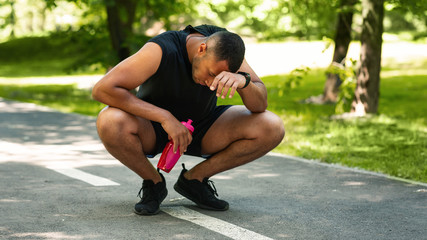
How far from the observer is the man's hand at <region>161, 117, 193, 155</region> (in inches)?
162

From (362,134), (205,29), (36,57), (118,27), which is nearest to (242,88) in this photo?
(205,29)

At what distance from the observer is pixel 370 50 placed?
34.4ft

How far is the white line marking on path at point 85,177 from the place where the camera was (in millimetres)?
Answer: 5684

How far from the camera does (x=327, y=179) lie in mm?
6012

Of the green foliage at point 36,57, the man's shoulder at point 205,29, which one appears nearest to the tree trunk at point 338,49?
the man's shoulder at point 205,29

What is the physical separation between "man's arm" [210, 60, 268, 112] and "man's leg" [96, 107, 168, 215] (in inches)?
23.2

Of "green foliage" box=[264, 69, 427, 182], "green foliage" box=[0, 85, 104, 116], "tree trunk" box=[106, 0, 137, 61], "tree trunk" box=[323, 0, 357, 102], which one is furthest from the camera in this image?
"tree trunk" box=[106, 0, 137, 61]

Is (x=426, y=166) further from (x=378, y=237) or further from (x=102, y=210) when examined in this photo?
(x=102, y=210)

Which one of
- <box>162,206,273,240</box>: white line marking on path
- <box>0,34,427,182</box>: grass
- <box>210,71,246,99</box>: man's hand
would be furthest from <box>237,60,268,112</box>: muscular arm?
<box>0,34,427,182</box>: grass

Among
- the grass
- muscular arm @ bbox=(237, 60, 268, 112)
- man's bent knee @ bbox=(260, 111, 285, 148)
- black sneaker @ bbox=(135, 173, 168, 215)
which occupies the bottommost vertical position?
the grass

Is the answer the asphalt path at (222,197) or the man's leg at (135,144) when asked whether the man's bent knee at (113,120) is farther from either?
the asphalt path at (222,197)

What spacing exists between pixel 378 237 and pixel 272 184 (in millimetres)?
1817

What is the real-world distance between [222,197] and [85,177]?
4.81 ft

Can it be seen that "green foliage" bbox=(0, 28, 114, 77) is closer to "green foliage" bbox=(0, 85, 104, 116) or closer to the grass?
"green foliage" bbox=(0, 85, 104, 116)
